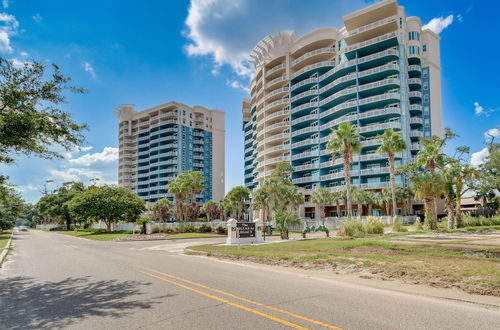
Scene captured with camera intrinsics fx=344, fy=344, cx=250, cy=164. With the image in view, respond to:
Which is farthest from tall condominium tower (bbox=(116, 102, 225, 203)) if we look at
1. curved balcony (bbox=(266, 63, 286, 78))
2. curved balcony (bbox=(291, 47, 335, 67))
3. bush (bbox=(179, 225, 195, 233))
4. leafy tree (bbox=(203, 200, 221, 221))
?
bush (bbox=(179, 225, 195, 233))

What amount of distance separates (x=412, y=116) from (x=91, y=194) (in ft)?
211

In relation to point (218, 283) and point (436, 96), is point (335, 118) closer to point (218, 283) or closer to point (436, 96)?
point (436, 96)

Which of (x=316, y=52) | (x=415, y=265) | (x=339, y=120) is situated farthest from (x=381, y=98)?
(x=415, y=265)

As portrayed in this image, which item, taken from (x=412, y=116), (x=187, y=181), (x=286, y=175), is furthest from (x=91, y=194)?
(x=412, y=116)

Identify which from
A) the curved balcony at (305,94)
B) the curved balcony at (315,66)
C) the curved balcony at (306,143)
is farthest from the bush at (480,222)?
the curved balcony at (315,66)

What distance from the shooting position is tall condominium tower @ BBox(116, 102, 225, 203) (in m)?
123

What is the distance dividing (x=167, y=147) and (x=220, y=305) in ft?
387

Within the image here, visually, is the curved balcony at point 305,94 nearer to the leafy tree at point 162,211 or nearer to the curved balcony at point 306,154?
the curved balcony at point 306,154

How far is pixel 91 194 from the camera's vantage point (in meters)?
58.9

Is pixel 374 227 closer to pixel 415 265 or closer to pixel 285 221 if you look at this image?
pixel 285 221

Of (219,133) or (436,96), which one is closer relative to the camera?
(436,96)

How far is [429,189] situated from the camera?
3291cm

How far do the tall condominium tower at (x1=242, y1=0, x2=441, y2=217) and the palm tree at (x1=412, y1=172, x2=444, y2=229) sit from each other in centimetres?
2503

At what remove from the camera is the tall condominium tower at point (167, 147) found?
4835 inches
